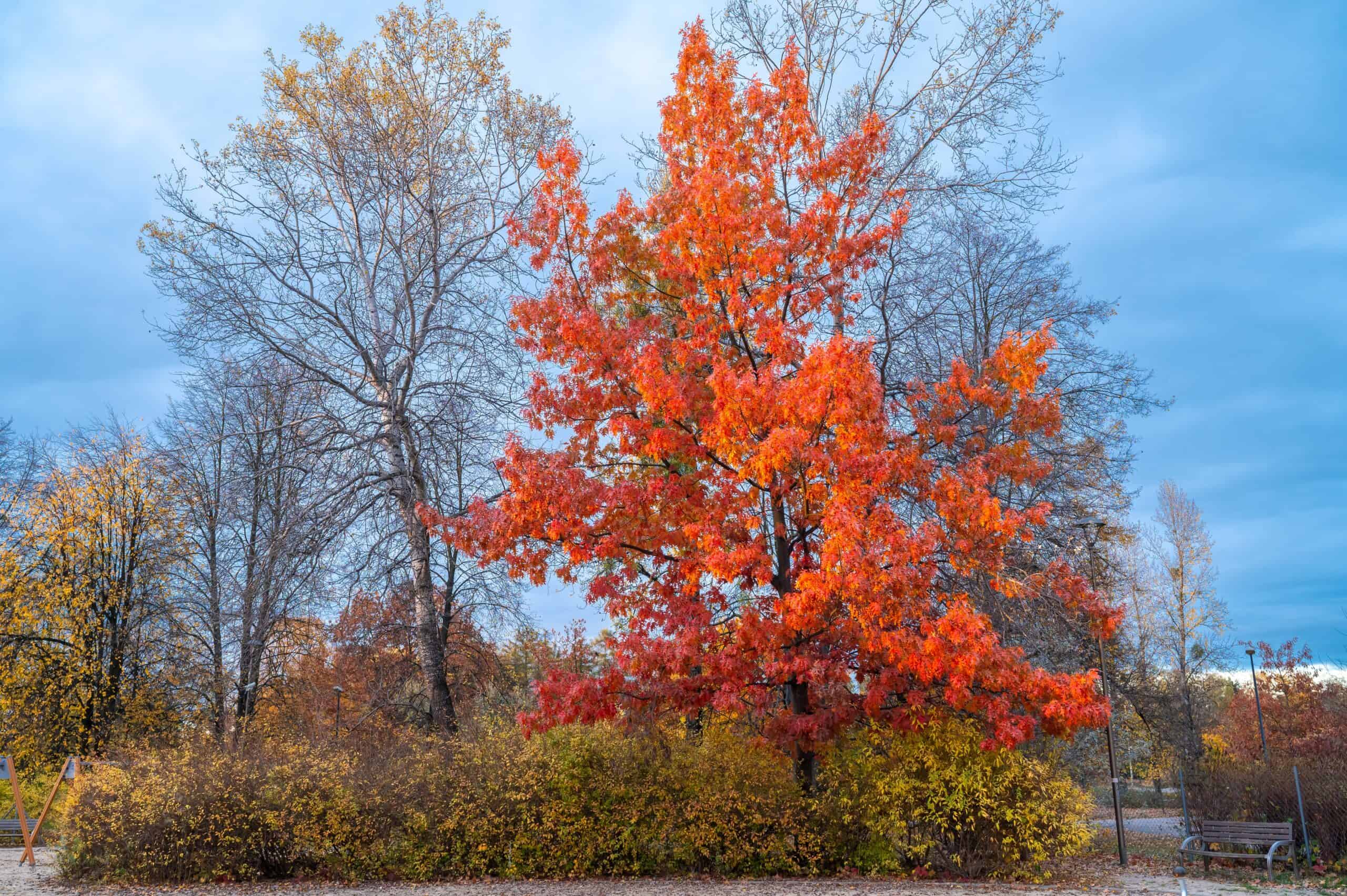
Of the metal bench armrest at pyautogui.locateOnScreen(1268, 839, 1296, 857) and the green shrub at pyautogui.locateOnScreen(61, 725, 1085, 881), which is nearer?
the green shrub at pyautogui.locateOnScreen(61, 725, 1085, 881)

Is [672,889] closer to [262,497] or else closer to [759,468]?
[759,468]

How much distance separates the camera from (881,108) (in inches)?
612

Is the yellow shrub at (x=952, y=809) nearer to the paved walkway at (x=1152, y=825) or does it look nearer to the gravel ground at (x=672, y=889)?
the gravel ground at (x=672, y=889)

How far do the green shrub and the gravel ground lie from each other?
389 millimetres

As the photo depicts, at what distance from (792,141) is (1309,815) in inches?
424

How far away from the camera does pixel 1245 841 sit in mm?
11797

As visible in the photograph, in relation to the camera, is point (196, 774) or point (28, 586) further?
point (28, 586)

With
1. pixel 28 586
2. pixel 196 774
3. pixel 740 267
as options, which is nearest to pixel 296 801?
pixel 196 774

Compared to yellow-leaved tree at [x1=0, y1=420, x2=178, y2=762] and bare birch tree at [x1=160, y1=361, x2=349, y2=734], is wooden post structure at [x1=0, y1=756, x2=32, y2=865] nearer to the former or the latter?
bare birch tree at [x1=160, y1=361, x2=349, y2=734]

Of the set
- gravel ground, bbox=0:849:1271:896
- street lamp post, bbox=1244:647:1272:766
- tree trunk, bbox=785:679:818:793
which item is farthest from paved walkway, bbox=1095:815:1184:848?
tree trunk, bbox=785:679:818:793

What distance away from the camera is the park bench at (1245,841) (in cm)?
1135

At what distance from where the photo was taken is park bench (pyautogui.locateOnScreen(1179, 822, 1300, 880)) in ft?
37.2

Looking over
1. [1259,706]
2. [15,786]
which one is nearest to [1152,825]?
[1259,706]

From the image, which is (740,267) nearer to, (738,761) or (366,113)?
(738,761)
